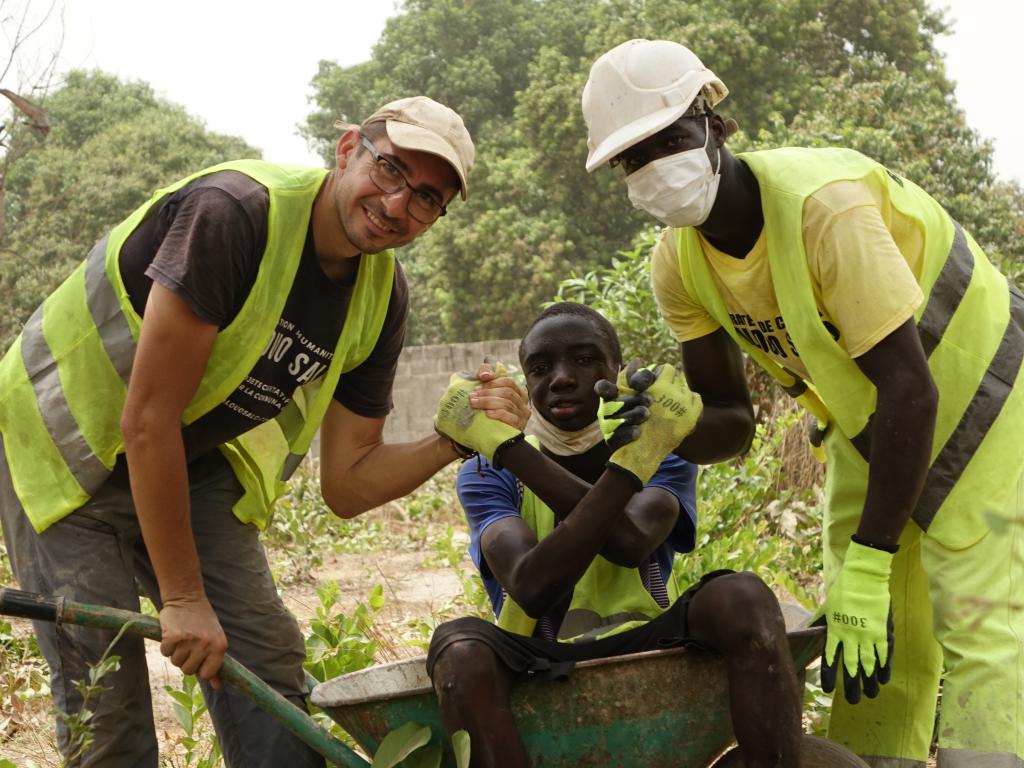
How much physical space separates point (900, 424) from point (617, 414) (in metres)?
0.60

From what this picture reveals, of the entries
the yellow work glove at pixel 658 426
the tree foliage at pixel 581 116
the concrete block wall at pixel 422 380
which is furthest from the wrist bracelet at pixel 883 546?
the tree foliage at pixel 581 116

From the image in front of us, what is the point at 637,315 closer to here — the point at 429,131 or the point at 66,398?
the point at 429,131

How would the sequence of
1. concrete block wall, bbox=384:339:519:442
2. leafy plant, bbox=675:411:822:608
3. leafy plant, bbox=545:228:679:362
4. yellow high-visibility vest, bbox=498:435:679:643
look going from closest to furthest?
yellow high-visibility vest, bbox=498:435:679:643 → leafy plant, bbox=675:411:822:608 → leafy plant, bbox=545:228:679:362 → concrete block wall, bbox=384:339:519:442

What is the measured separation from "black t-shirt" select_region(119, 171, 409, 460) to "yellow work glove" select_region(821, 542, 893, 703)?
130 centimetres

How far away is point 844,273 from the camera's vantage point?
2395 mm

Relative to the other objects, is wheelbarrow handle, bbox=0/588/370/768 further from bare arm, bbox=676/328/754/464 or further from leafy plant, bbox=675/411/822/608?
leafy plant, bbox=675/411/822/608

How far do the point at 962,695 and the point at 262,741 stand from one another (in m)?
1.62

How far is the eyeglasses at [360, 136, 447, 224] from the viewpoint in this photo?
2.64 metres

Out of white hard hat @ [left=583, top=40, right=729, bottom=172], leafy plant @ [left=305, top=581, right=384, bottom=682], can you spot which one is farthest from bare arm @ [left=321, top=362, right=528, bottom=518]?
white hard hat @ [left=583, top=40, right=729, bottom=172]

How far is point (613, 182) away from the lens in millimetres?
21109

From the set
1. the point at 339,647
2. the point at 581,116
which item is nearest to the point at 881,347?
the point at 339,647

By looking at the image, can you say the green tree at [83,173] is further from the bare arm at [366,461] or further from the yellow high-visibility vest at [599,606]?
the yellow high-visibility vest at [599,606]

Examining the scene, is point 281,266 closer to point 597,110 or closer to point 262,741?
point 597,110

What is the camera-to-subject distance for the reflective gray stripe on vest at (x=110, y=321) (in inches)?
103
